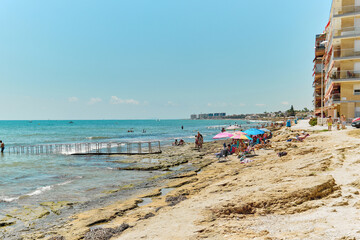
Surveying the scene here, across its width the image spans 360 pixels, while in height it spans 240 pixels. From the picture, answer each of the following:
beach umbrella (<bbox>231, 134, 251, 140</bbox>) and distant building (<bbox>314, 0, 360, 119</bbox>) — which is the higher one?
distant building (<bbox>314, 0, 360, 119</bbox>)

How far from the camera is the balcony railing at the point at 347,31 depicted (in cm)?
2891

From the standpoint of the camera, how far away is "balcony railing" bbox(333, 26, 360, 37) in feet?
94.8

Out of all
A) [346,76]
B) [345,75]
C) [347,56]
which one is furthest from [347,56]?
[346,76]

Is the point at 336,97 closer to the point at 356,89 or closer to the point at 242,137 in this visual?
the point at 356,89

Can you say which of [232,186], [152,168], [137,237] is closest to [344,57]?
[152,168]

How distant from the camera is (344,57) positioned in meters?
29.4

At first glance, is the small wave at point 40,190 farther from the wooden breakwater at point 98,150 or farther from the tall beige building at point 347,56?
the tall beige building at point 347,56

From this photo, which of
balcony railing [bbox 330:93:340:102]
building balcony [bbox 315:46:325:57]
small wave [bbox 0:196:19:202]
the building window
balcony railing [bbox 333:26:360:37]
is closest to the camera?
small wave [bbox 0:196:19:202]

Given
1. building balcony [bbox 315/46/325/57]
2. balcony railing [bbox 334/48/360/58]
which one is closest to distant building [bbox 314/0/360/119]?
balcony railing [bbox 334/48/360/58]

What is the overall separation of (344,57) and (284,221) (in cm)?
3035

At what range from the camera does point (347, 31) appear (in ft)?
97.3

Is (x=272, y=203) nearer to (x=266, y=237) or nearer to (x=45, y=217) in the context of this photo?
(x=266, y=237)

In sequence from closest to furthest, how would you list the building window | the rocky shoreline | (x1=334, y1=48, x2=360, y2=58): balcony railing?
the rocky shoreline → (x1=334, y1=48, x2=360, y2=58): balcony railing → the building window

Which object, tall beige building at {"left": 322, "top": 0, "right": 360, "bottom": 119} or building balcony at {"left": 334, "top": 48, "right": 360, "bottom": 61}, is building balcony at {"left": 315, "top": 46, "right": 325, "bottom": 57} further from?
building balcony at {"left": 334, "top": 48, "right": 360, "bottom": 61}
